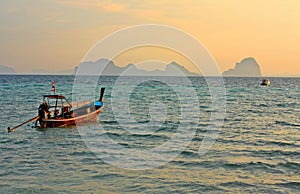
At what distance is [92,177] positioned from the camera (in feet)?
51.0

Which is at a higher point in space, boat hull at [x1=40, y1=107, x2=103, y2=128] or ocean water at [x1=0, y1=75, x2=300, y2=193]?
boat hull at [x1=40, y1=107, x2=103, y2=128]

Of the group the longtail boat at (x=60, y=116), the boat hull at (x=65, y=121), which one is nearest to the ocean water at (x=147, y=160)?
the boat hull at (x=65, y=121)

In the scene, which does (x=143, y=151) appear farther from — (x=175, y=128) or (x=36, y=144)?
(x=175, y=128)

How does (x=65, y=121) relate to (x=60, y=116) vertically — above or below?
below

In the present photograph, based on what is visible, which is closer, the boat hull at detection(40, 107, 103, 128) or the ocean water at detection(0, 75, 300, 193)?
the ocean water at detection(0, 75, 300, 193)

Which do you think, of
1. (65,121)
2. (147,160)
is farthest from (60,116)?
(147,160)

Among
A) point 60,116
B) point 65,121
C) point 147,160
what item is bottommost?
point 147,160

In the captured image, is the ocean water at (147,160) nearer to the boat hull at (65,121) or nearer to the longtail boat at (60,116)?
the boat hull at (65,121)

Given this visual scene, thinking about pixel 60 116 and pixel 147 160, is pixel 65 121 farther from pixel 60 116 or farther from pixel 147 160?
pixel 147 160

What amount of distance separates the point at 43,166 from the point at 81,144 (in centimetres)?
590

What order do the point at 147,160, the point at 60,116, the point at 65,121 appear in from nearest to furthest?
the point at 147,160
the point at 65,121
the point at 60,116

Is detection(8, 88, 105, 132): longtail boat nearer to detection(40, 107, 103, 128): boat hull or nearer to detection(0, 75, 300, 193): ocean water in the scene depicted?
detection(40, 107, 103, 128): boat hull

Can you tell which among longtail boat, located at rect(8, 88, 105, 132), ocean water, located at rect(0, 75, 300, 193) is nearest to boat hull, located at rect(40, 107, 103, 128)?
longtail boat, located at rect(8, 88, 105, 132)

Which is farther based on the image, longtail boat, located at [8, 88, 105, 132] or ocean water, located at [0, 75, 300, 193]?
longtail boat, located at [8, 88, 105, 132]
